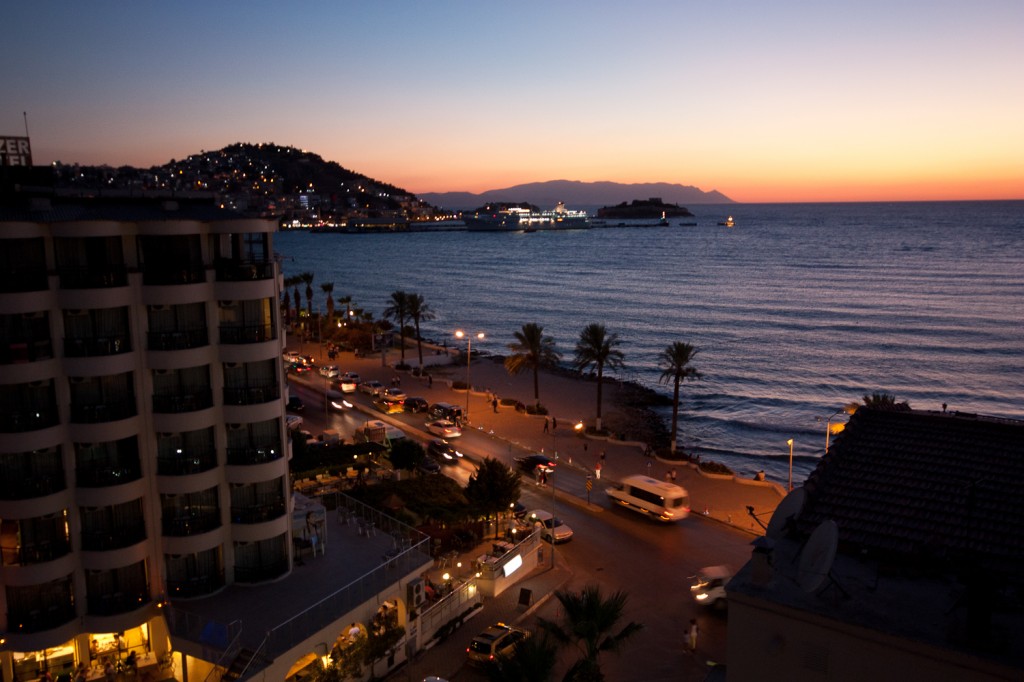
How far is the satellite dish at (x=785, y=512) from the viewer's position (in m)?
12.5

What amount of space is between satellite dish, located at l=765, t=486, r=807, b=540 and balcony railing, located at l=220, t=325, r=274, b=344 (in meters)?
12.6

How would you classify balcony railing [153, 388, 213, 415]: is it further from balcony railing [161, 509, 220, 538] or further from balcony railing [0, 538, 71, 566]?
balcony railing [0, 538, 71, 566]

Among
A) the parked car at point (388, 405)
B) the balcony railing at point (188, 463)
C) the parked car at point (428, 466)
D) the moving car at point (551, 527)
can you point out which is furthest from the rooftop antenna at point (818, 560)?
the parked car at point (388, 405)

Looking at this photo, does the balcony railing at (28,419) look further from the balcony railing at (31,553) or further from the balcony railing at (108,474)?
the balcony railing at (31,553)

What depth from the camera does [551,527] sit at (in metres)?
26.3

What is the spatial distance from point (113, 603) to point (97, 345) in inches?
237

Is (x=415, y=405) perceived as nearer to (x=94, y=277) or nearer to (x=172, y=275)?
(x=172, y=275)

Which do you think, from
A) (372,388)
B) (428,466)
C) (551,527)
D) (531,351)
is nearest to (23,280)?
(551,527)

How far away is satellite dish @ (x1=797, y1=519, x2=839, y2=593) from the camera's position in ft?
33.0

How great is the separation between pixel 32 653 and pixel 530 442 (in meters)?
26.2

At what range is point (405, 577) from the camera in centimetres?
1933

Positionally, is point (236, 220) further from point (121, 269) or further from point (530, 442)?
point (530, 442)

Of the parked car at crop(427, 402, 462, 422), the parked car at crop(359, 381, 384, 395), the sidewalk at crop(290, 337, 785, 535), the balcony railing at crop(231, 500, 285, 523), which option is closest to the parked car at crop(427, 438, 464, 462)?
the sidewalk at crop(290, 337, 785, 535)

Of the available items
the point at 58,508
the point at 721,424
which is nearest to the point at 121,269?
the point at 58,508
